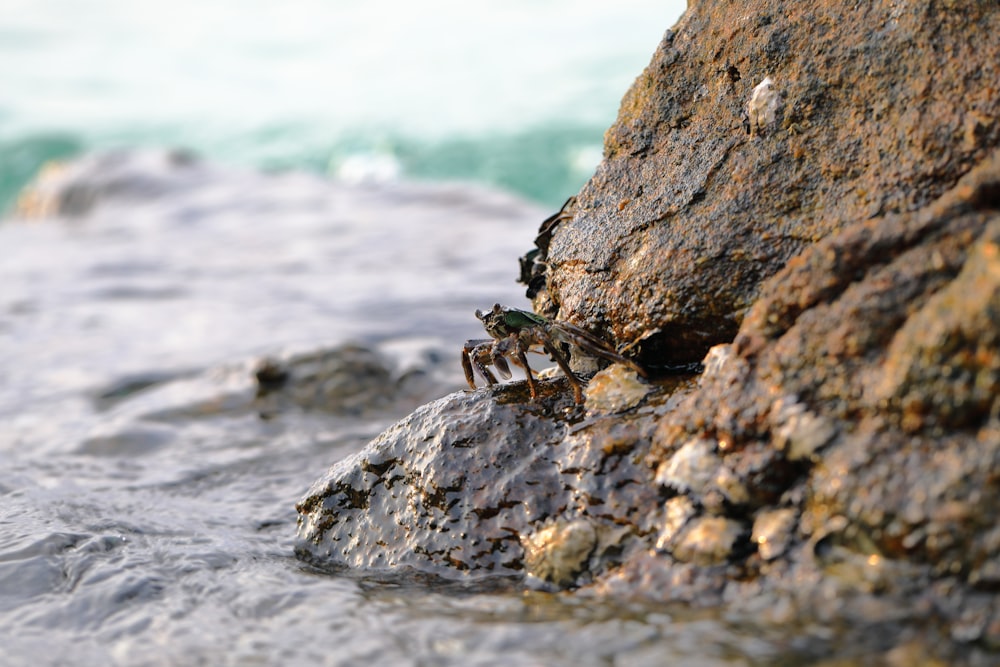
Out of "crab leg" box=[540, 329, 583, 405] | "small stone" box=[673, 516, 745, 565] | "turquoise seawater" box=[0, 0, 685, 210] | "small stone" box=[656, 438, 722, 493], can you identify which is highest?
"turquoise seawater" box=[0, 0, 685, 210]

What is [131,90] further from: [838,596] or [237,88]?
[838,596]

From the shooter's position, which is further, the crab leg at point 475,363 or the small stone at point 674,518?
the crab leg at point 475,363

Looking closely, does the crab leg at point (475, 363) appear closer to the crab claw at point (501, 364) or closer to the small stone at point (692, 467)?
the crab claw at point (501, 364)

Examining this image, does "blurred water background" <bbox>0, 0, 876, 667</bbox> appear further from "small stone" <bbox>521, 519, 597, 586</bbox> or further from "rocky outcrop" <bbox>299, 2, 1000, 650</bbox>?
"rocky outcrop" <bbox>299, 2, 1000, 650</bbox>

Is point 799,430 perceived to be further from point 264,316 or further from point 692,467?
point 264,316

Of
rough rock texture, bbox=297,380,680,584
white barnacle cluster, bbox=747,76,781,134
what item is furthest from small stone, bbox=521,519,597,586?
white barnacle cluster, bbox=747,76,781,134

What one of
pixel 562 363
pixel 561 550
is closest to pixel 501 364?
pixel 562 363

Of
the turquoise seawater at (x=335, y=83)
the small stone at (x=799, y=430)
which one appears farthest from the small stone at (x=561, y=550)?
the turquoise seawater at (x=335, y=83)
